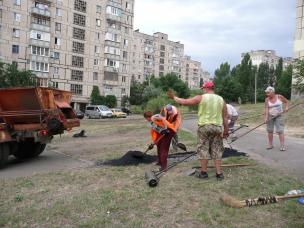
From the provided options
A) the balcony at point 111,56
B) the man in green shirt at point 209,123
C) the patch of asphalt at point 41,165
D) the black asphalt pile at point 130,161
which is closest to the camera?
the man in green shirt at point 209,123

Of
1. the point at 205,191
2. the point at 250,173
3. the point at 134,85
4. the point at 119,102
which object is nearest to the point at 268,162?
the point at 250,173

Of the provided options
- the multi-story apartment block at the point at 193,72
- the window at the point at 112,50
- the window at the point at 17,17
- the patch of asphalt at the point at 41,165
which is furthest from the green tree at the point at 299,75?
the multi-story apartment block at the point at 193,72

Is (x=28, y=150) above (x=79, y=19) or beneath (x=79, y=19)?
beneath

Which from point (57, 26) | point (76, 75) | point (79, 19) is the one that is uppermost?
point (79, 19)

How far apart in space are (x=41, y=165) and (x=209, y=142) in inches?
196

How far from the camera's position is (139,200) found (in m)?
5.71

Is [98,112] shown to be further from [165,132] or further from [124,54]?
[165,132]

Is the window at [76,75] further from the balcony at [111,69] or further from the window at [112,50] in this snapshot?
the window at [112,50]

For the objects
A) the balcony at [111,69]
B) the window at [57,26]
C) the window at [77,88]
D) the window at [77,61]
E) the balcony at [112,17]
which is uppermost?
the balcony at [112,17]

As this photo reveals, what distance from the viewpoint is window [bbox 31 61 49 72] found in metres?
55.1

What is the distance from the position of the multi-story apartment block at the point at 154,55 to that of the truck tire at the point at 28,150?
8464cm

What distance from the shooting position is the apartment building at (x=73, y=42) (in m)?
53.6

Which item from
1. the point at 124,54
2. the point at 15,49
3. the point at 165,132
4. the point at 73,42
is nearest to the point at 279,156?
the point at 165,132

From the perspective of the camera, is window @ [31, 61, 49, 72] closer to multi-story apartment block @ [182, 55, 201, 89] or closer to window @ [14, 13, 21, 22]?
window @ [14, 13, 21, 22]
